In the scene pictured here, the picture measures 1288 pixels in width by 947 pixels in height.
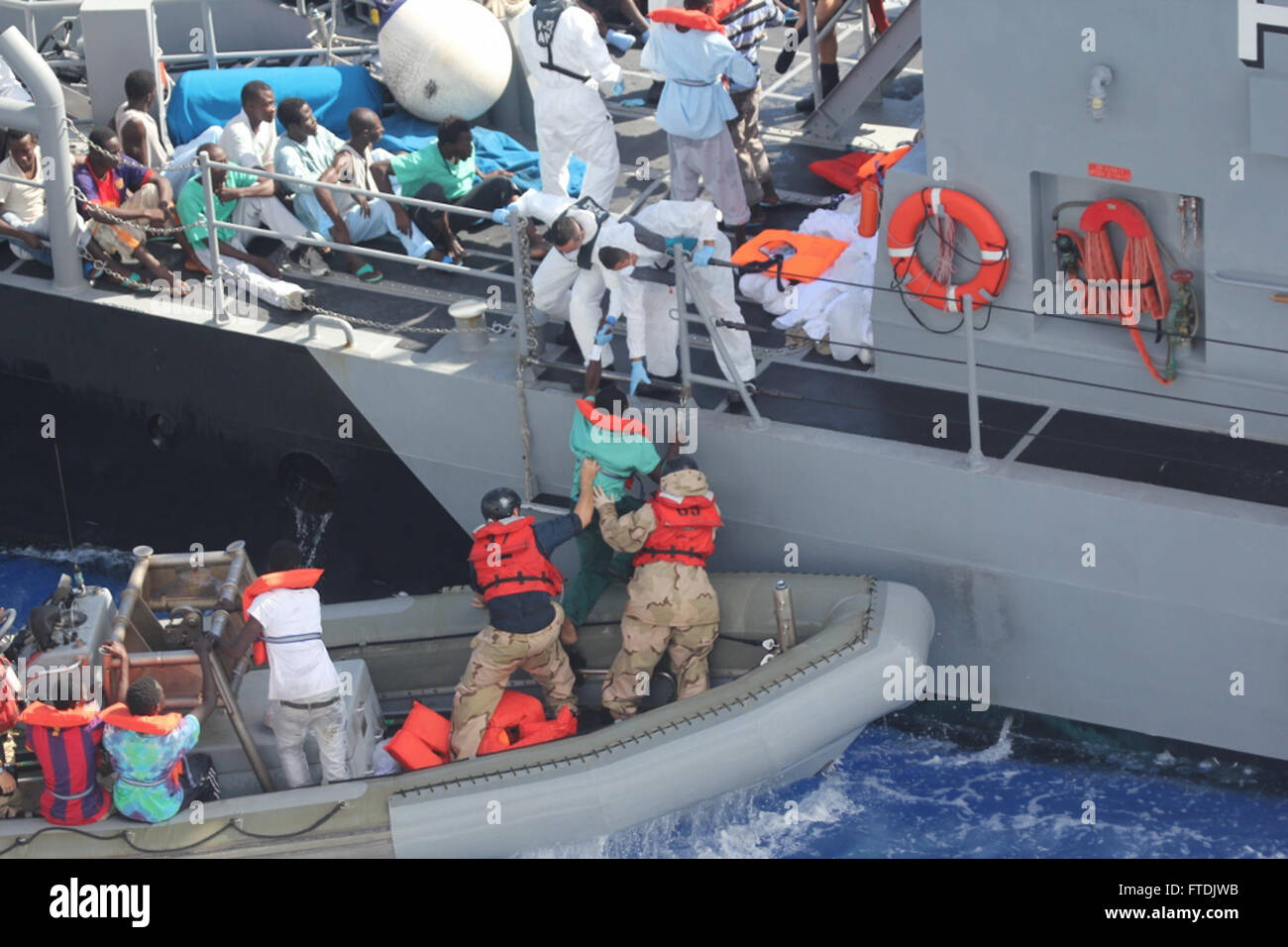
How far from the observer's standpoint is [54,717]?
8.23 m

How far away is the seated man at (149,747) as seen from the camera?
324 inches

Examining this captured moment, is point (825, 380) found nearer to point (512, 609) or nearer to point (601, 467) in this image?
point (601, 467)

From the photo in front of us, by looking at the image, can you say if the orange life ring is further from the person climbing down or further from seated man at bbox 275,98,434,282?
seated man at bbox 275,98,434,282

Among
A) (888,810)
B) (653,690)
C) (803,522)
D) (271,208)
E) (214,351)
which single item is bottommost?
(888,810)

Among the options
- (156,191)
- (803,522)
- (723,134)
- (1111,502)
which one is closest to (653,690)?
(803,522)

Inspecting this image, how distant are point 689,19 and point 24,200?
3843 millimetres

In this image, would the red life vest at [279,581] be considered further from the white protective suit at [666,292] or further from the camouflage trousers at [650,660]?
the white protective suit at [666,292]

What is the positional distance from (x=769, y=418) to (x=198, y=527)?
3477 mm

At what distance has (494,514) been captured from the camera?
8875 millimetres

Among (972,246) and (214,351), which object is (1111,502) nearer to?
(972,246)

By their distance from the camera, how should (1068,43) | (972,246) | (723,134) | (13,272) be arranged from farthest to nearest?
1. (13,272)
2. (723,134)
3. (972,246)
4. (1068,43)

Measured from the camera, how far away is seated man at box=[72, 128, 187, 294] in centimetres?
1076

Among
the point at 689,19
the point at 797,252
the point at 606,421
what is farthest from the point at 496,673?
the point at 689,19

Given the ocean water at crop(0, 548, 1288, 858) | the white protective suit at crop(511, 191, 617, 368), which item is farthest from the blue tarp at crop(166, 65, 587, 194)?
the ocean water at crop(0, 548, 1288, 858)
